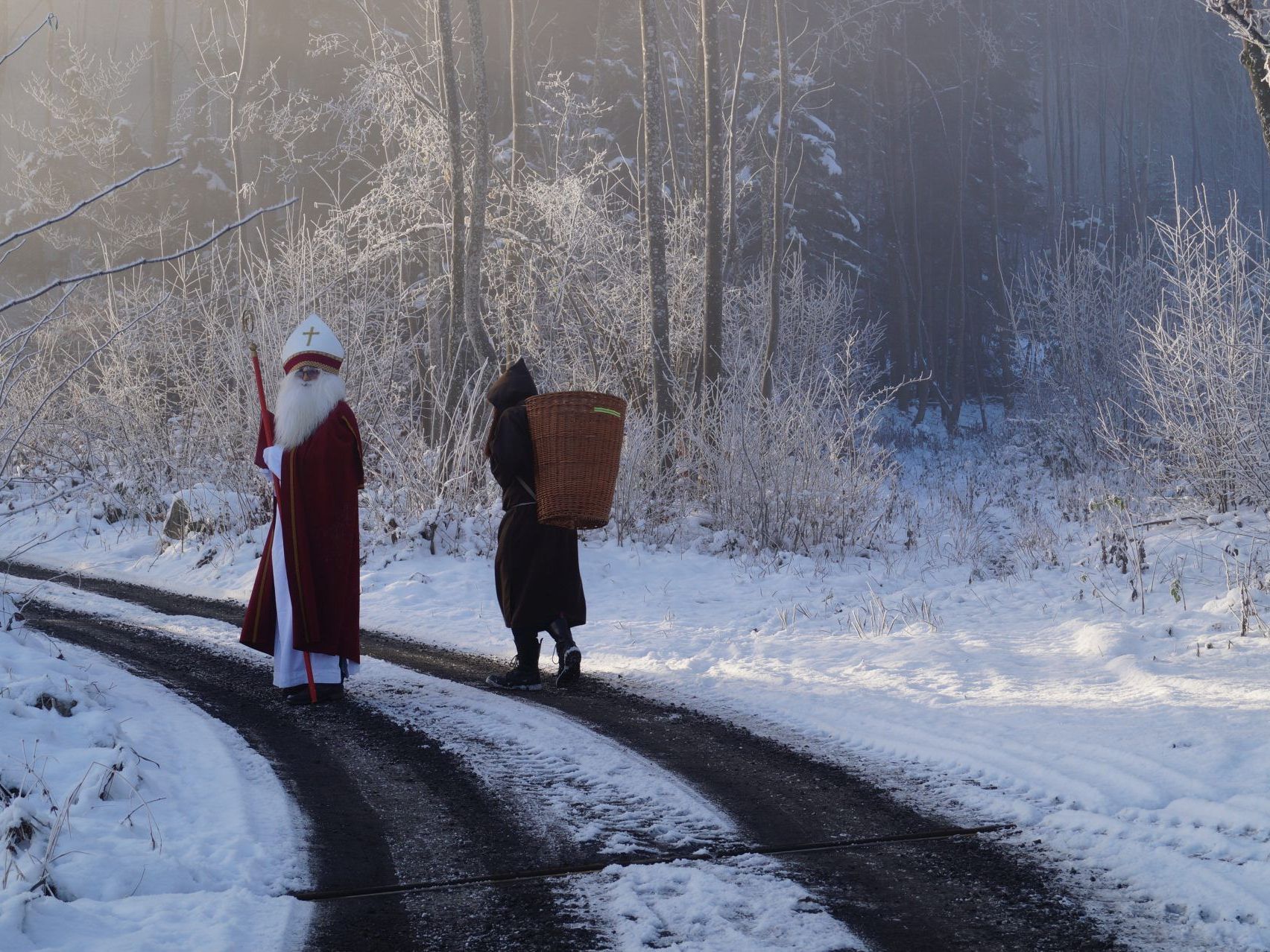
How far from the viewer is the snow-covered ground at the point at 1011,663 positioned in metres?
3.51

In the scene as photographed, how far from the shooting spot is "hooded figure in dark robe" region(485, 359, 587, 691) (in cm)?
641

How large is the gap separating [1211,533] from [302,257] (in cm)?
1091

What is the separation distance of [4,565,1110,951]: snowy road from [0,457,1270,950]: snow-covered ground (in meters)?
0.31

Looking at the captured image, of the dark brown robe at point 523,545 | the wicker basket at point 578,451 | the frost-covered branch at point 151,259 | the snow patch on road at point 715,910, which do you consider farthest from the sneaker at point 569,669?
the frost-covered branch at point 151,259

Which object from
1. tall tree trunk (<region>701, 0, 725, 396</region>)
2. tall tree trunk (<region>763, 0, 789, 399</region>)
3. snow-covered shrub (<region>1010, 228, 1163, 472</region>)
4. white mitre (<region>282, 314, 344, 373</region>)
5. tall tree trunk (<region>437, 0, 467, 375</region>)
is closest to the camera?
white mitre (<region>282, 314, 344, 373</region>)

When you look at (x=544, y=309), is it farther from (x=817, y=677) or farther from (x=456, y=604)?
(x=817, y=677)

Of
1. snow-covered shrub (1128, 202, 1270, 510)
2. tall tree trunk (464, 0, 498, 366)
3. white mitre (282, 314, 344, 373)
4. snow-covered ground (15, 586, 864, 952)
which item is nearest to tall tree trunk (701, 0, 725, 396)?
tall tree trunk (464, 0, 498, 366)

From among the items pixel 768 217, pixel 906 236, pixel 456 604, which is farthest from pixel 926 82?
pixel 456 604

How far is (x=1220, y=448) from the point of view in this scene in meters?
11.4

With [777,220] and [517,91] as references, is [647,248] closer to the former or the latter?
[777,220]

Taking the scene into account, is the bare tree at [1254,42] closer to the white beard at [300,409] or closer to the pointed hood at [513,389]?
the pointed hood at [513,389]

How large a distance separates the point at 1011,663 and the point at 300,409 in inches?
174

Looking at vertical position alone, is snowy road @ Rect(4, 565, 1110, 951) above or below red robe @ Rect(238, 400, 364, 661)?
below

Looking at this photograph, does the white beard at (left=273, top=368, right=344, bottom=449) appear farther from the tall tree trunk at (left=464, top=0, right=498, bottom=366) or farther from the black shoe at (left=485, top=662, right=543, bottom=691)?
the tall tree trunk at (left=464, top=0, right=498, bottom=366)
